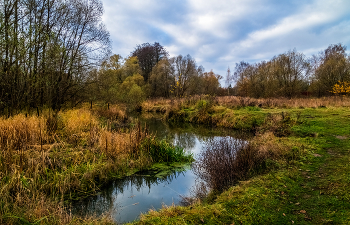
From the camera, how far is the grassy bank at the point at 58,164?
9.64 ft

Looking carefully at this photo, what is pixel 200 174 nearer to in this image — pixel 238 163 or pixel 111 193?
pixel 238 163

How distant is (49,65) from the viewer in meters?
9.70

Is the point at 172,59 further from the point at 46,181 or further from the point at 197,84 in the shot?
the point at 46,181

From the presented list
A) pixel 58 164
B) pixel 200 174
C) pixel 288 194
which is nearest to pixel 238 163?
pixel 200 174

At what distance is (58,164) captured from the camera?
4.82 m

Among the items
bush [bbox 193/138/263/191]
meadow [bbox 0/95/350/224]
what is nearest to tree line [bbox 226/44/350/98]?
meadow [bbox 0/95/350/224]

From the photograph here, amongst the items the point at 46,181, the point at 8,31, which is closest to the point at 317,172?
the point at 46,181

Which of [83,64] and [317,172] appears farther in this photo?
[83,64]

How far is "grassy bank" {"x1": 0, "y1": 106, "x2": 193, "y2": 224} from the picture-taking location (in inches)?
116

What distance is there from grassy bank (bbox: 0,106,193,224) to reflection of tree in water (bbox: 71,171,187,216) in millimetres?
201

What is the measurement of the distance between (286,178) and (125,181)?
3.94 metres

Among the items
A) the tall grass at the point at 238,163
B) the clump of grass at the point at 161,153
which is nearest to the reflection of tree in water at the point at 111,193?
the clump of grass at the point at 161,153

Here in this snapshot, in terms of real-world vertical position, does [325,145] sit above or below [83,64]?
below

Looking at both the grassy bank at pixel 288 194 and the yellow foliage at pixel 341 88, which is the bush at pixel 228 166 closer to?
the grassy bank at pixel 288 194
